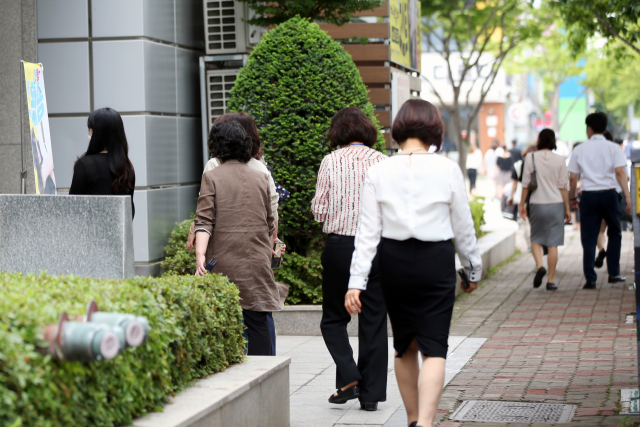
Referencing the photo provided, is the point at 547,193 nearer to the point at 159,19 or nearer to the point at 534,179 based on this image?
the point at 534,179

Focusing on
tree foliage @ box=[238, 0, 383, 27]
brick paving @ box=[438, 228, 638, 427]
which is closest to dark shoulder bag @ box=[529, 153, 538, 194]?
brick paving @ box=[438, 228, 638, 427]

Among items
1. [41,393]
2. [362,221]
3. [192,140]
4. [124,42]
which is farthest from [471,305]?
[41,393]

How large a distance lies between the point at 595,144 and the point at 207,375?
761 cm

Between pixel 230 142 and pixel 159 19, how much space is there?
12.0 ft

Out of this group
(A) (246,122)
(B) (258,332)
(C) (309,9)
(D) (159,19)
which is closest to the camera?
(B) (258,332)

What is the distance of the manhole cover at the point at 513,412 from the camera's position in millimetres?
4914

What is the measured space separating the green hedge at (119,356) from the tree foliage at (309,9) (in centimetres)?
515

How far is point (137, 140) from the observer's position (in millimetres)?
8062

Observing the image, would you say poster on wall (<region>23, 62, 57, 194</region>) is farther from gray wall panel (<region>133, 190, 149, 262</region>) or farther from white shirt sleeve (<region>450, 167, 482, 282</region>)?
white shirt sleeve (<region>450, 167, 482, 282</region>)

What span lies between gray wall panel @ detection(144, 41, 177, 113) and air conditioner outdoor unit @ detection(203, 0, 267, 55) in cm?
76

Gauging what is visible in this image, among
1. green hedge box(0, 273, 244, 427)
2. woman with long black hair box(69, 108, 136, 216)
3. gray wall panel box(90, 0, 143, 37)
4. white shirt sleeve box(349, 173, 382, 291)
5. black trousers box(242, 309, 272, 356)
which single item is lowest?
black trousers box(242, 309, 272, 356)

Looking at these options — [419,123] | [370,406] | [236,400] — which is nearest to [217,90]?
[370,406]

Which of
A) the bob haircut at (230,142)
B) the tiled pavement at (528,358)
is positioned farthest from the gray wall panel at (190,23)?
the bob haircut at (230,142)

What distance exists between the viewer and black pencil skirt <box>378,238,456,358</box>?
157 inches
